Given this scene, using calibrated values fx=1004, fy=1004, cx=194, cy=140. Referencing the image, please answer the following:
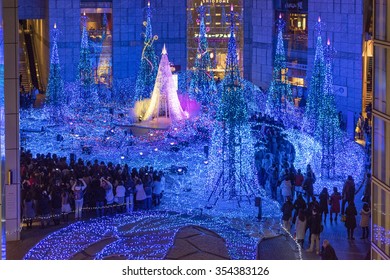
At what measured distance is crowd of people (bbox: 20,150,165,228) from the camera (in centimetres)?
1970

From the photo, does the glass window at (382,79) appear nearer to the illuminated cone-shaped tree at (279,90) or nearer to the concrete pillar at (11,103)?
the concrete pillar at (11,103)

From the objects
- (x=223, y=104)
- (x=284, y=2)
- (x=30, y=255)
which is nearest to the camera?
(x=30, y=255)

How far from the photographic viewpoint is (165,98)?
111 ft

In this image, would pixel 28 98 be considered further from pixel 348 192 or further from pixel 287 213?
pixel 287 213

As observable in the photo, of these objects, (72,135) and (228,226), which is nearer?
(228,226)

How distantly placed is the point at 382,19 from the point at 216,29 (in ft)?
109

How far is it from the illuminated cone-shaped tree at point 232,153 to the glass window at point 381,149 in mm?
9130

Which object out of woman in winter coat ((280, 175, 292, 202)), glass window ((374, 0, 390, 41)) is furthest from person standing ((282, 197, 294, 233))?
glass window ((374, 0, 390, 41))

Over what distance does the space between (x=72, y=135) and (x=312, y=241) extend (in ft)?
46.8

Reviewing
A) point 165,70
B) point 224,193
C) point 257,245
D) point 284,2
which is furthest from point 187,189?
point 284,2

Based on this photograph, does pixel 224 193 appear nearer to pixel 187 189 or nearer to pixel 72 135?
pixel 187 189
